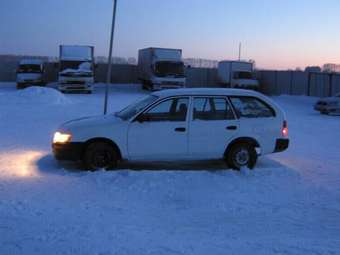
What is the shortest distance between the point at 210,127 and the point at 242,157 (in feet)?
2.78

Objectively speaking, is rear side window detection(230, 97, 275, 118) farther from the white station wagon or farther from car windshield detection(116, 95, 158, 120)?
car windshield detection(116, 95, 158, 120)

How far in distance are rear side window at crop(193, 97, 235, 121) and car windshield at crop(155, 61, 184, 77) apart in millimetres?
27101

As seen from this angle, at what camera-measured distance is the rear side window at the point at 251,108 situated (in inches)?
403

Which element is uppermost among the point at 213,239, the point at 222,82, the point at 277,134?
the point at 222,82

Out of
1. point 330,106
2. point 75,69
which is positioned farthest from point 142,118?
point 75,69

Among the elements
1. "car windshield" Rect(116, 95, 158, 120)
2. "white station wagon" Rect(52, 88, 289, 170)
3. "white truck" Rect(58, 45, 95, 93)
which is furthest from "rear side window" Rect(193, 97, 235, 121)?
"white truck" Rect(58, 45, 95, 93)

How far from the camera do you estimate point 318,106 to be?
27156 mm

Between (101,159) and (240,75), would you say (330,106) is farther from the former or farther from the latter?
(101,159)

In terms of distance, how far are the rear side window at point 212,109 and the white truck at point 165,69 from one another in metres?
26.7

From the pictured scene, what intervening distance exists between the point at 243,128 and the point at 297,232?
3.95 meters

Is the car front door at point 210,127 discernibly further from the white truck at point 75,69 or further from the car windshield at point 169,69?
the car windshield at point 169,69

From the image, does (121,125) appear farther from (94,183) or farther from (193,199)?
(193,199)

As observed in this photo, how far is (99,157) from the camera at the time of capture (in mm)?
9680

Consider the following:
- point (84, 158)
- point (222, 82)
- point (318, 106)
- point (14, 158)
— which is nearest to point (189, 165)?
point (84, 158)
